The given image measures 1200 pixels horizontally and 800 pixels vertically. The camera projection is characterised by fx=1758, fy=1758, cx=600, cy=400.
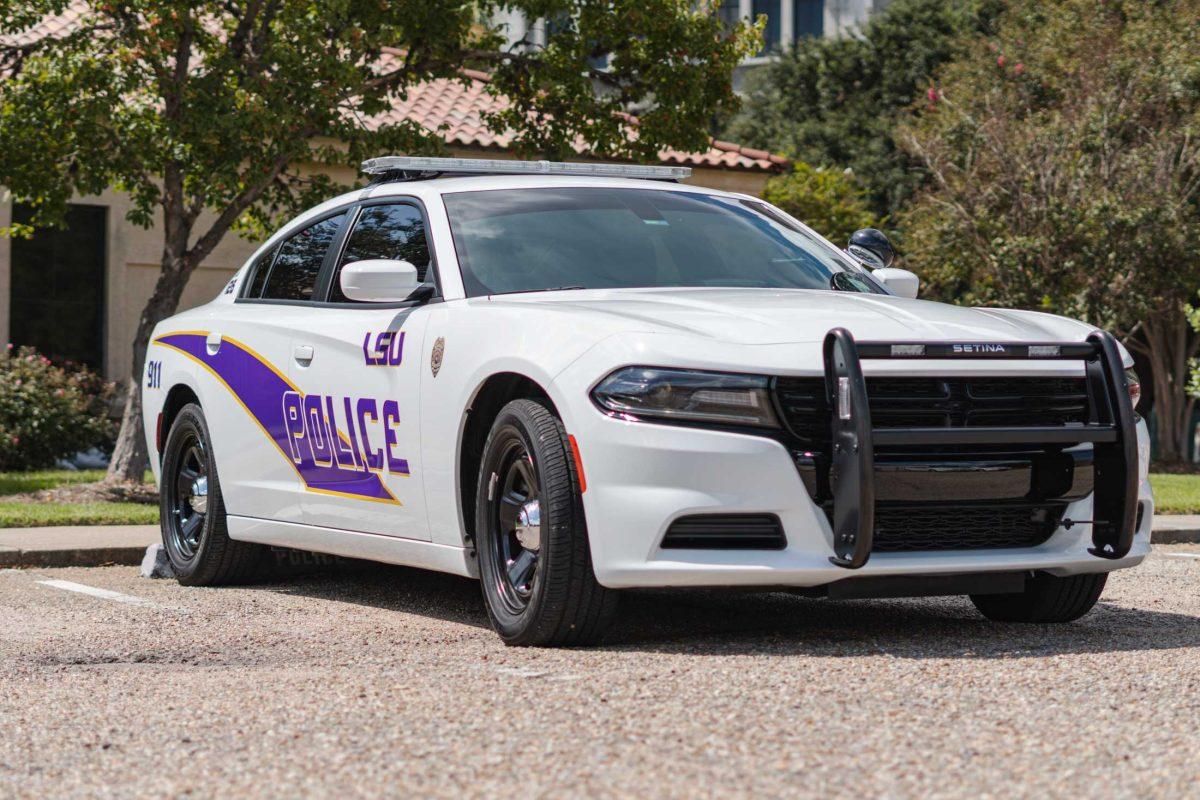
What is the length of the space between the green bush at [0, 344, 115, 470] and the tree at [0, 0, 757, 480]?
3353 mm

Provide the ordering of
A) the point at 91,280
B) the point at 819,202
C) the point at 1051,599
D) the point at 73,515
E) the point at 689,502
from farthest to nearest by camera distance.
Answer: the point at 819,202 → the point at 91,280 → the point at 73,515 → the point at 1051,599 → the point at 689,502

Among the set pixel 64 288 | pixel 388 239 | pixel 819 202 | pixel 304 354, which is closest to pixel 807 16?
pixel 819 202

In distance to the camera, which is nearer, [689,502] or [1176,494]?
[689,502]

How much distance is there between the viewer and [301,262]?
26.0 feet

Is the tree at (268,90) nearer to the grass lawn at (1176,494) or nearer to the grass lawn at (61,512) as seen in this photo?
the grass lawn at (61,512)

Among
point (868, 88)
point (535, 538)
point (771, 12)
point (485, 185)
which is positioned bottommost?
point (535, 538)

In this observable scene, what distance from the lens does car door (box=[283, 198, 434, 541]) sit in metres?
6.61

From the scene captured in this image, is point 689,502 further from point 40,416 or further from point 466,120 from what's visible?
point 466,120

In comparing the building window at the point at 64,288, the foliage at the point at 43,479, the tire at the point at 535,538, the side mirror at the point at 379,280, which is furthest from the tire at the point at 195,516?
the building window at the point at 64,288

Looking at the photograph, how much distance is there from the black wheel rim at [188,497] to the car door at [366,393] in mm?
1120

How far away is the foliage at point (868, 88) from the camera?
34.2m

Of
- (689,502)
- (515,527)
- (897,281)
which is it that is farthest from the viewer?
(897,281)

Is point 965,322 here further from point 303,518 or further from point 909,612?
point 303,518

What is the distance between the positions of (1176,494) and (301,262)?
10.8 meters
